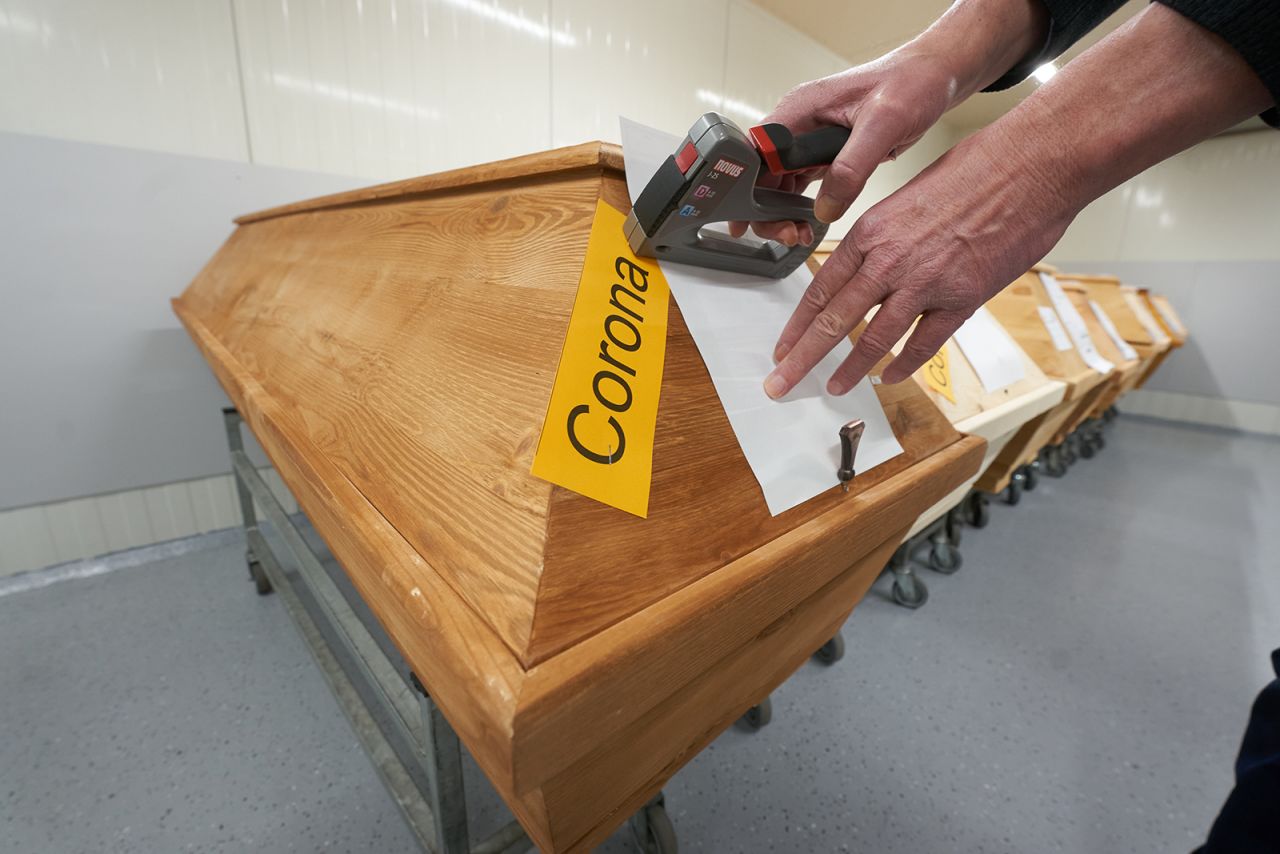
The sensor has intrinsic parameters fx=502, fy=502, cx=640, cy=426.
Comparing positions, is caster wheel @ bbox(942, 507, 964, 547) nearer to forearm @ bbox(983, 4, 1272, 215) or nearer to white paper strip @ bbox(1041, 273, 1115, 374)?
white paper strip @ bbox(1041, 273, 1115, 374)

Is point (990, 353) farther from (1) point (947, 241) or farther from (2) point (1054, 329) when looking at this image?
(1) point (947, 241)

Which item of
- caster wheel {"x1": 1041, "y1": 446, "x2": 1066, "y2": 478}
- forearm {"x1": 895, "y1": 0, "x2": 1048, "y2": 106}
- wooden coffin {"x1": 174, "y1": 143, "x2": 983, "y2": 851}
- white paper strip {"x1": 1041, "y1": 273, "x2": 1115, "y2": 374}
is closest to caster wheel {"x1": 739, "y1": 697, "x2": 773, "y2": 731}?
wooden coffin {"x1": 174, "y1": 143, "x2": 983, "y2": 851}

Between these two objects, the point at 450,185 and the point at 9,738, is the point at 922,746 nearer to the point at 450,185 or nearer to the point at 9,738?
the point at 450,185

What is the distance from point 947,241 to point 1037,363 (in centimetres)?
180

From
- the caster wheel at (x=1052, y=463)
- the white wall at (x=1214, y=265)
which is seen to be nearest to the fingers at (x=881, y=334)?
the caster wheel at (x=1052, y=463)

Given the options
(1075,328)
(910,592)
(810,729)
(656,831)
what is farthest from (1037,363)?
(656,831)

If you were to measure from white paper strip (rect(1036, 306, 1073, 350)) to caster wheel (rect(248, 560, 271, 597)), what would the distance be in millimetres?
2757

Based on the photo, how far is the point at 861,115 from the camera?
0.45 m

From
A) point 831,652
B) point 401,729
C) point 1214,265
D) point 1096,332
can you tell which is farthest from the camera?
point 1214,265

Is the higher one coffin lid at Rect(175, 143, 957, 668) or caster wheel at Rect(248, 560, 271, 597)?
coffin lid at Rect(175, 143, 957, 668)

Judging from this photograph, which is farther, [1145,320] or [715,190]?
[1145,320]

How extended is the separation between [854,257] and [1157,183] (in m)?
7.27

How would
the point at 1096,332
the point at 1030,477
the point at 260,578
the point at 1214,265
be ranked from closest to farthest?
the point at 260,578
the point at 1030,477
the point at 1096,332
the point at 1214,265

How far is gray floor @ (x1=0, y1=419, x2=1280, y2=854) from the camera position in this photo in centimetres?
94
